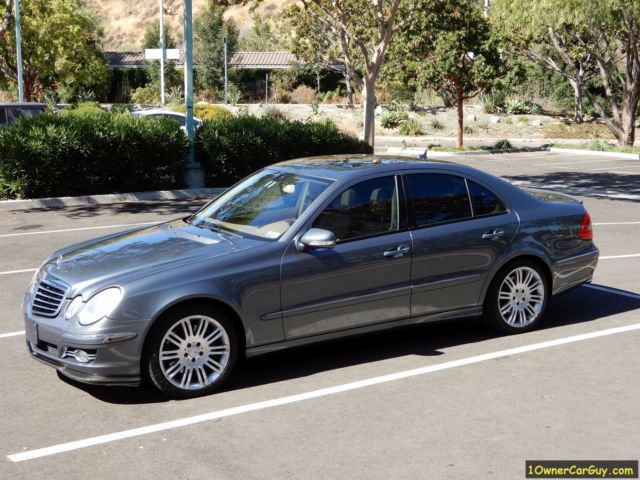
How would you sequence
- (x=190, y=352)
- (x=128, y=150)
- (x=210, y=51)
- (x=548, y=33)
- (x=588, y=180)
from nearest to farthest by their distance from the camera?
1. (x=190, y=352)
2. (x=128, y=150)
3. (x=588, y=180)
4. (x=548, y=33)
5. (x=210, y=51)

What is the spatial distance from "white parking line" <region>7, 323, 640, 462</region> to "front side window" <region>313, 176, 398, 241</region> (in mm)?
1123

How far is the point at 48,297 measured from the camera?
20.1 feet

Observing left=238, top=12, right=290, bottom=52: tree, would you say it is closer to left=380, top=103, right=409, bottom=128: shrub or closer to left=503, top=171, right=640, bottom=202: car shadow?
left=380, top=103, right=409, bottom=128: shrub

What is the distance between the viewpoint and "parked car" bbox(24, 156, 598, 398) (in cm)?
588

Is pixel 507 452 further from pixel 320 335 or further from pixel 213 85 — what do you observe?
pixel 213 85

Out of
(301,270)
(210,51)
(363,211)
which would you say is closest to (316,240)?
(301,270)

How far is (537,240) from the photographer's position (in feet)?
24.9

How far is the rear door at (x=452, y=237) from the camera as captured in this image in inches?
275

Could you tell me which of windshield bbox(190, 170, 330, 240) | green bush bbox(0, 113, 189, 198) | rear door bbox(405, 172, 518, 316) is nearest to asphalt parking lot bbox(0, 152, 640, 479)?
rear door bbox(405, 172, 518, 316)

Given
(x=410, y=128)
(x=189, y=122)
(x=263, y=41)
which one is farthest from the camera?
(x=263, y=41)

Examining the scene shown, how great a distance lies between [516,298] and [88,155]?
1146cm

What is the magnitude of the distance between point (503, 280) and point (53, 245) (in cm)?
711

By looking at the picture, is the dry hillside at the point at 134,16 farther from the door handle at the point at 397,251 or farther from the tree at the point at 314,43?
the door handle at the point at 397,251

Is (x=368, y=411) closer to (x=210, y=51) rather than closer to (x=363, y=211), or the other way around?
(x=363, y=211)
